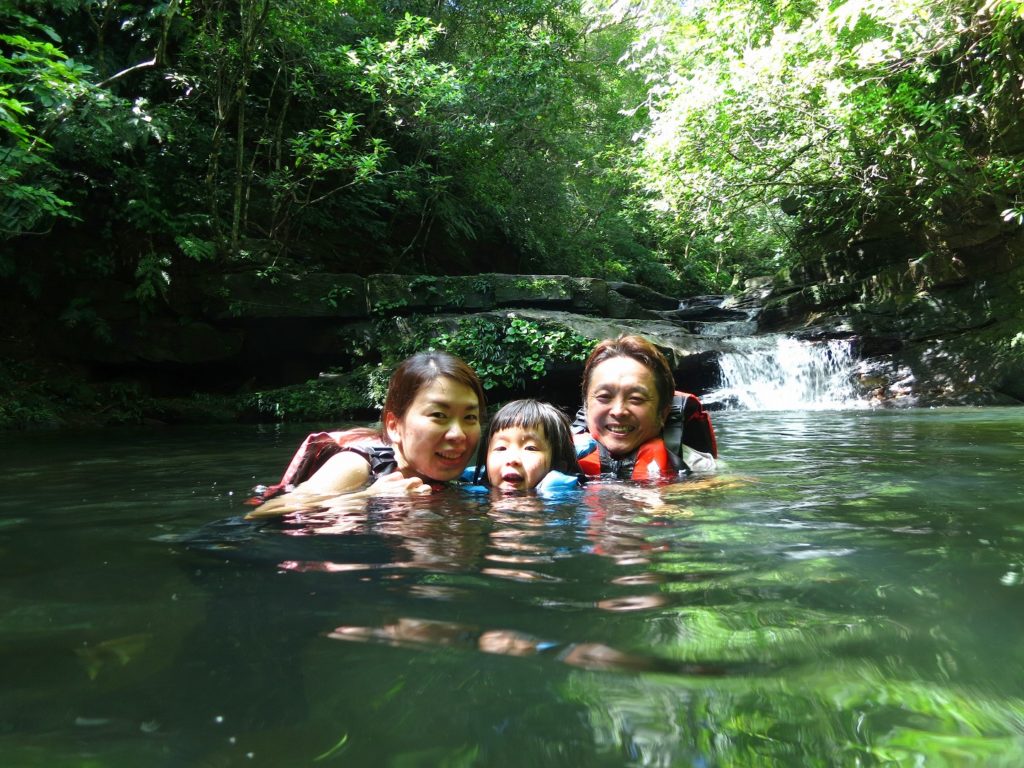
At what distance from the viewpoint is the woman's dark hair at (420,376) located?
309 cm

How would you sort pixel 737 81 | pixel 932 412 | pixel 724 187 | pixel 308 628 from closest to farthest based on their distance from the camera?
pixel 308 628 → pixel 932 412 → pixel 737 81 → pixel 724 187

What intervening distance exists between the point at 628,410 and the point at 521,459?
0.78 m

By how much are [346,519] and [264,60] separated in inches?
473

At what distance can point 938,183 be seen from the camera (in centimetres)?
1198

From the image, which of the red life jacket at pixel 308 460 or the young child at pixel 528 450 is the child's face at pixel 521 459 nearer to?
the young child at pixel 528 450

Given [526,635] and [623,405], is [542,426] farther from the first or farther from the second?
[526,635]

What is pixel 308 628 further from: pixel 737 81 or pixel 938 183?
pixel 938 183

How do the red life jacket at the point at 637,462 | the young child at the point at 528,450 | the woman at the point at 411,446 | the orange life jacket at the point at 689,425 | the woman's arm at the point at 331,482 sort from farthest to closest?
the orange life jacket at the point at 689,425
the red life jacket at the point at 637,462
the young child at the point at 528,450
the woman at the point at 411,446
the woman's arm at the point at 331,482

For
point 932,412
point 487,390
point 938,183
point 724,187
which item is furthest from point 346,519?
point 938,183

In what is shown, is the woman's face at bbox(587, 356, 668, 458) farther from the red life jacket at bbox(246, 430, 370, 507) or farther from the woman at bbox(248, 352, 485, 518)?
the red life jacket at bbox(246, 430, 370, 507)

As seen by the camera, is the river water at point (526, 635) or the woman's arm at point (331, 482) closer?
the river water at point (526, 635)

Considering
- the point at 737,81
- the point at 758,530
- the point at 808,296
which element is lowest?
the point at 758,530

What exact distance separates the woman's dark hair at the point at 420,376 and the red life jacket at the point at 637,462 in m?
0.82

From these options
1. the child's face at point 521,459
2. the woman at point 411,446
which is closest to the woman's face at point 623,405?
the child's face at point 521,459
